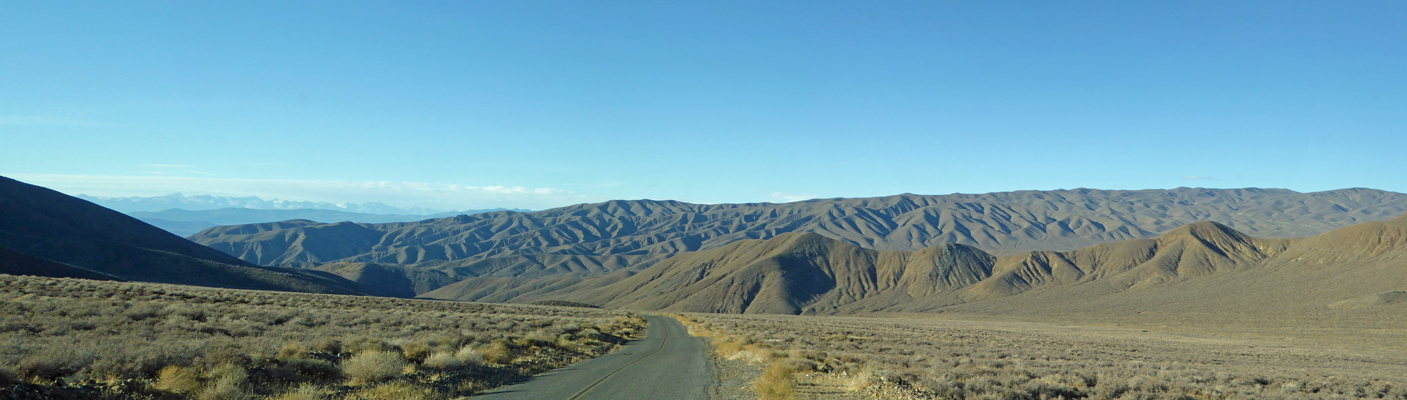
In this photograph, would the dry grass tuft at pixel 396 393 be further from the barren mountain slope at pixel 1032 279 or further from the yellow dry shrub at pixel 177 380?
the barren mountain slope at pixel 1032 279

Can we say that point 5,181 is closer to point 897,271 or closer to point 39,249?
point 39,249

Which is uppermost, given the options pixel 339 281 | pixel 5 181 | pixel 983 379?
pixel 5 181

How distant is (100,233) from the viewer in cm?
10794

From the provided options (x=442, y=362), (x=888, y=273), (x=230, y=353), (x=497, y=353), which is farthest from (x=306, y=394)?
(x=888, y=273)

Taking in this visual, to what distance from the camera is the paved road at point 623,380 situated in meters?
14.3

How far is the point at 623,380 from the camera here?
55.2 feet

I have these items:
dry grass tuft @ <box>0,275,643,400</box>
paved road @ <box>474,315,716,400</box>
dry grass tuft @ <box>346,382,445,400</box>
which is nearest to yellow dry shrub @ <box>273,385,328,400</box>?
dry grass tuft @ <box>0,275,643,400</box>

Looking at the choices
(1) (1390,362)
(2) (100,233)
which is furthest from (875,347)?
(2) (100,233)

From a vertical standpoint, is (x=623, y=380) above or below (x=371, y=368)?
below

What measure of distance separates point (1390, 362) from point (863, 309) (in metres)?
91.7

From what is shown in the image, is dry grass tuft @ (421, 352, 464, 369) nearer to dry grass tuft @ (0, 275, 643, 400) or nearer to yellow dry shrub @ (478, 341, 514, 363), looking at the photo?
dry grass tuft @ (0, 275, 643, 400)

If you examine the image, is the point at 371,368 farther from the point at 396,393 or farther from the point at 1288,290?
the point at 1288,290

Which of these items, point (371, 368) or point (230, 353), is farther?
point (371, 368)

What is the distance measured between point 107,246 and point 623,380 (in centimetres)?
11983
